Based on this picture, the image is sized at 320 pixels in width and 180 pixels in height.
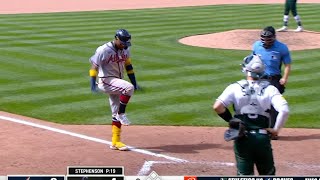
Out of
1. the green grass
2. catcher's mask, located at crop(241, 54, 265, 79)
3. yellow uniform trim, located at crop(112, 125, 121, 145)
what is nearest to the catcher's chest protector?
catcher's mask, located at crop(241, 54, 265, 79)

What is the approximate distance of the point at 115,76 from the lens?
1109 centimetres

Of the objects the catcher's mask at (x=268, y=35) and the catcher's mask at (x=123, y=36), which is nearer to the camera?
the catcher's mask at (x=123, y=36)

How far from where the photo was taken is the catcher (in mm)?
7355

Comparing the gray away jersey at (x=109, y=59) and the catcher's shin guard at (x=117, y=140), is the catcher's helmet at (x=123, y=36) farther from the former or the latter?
the catcher's shin guard at (x=117, y=140)

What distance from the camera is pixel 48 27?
29.0 metres

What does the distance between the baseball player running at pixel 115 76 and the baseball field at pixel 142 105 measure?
44 centimetres

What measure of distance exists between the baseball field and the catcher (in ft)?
7.01

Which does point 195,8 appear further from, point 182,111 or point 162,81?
point 182,111

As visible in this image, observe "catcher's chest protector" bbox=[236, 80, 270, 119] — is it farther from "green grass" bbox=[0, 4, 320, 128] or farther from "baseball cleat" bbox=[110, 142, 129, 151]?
"green grass" bbox=[0, 4, 320, 128]

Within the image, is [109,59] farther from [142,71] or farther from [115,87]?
[142,71]

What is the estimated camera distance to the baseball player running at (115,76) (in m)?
10.9

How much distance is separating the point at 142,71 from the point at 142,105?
3.97m

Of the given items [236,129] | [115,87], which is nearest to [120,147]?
[115,87]

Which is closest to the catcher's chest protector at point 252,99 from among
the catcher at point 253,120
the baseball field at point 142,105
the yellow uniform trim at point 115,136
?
the catcher at point 253,120
